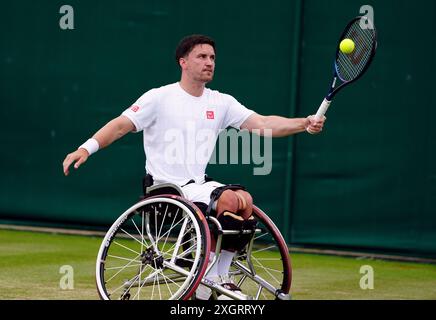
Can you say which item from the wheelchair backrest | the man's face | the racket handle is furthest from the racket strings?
the wheelchair backrest

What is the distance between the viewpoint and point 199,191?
5.41 meters

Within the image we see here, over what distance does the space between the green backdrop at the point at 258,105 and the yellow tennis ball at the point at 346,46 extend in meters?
2.80

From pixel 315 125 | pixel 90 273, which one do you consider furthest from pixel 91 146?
pixel 90 273

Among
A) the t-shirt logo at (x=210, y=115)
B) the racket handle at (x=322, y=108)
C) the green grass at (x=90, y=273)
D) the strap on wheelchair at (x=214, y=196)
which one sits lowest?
the green grass at (x=90, y=273)

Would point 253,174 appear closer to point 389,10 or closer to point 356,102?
point 356,102

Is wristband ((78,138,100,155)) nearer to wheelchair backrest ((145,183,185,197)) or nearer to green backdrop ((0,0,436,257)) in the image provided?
wheelchair backrest ((145,183,185,197))

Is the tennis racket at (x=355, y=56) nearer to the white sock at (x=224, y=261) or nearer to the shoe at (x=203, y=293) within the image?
the white sock at (x=224, y=261)

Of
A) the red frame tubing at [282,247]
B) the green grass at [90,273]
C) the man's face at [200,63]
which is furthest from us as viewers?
the green grass at [90,273]

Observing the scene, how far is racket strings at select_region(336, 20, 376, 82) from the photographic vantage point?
17.9ft

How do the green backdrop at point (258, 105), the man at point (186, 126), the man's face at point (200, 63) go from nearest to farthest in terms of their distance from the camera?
the man at point (186, 126), the man's face at point (200, 63), the green backdrop at point (258, 105)

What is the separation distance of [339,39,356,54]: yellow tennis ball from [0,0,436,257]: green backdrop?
110 inches

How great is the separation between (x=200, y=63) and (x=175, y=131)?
395 mm

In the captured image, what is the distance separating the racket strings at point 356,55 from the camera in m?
5.45

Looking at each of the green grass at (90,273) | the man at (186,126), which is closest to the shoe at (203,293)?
the man at (186,126)
